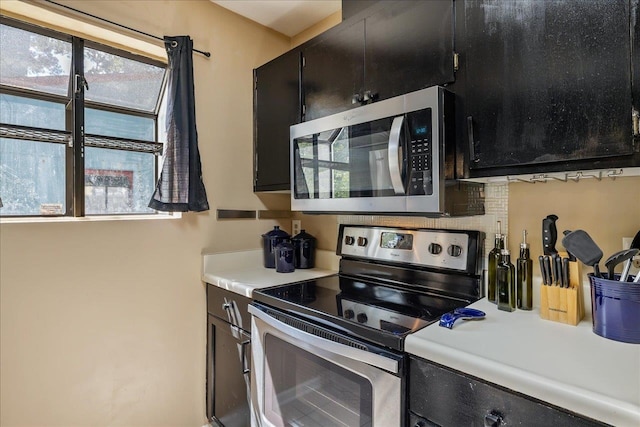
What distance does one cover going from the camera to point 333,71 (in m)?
1.66

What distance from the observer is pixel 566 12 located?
1.00 meters

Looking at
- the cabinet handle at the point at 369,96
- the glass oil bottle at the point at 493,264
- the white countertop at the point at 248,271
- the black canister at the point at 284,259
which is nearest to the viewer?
the glass oil bottle at the point at 493,264

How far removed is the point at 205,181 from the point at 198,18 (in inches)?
36.3

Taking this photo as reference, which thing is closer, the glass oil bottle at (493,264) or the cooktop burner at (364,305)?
the cooktop burner at (364,305)

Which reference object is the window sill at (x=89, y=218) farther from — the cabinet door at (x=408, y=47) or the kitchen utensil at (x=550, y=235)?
the kitchen utensil at (x=550, y=235)

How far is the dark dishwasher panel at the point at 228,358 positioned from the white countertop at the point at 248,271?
0.06 m

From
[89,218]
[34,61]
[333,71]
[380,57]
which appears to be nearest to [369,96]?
[380,57]

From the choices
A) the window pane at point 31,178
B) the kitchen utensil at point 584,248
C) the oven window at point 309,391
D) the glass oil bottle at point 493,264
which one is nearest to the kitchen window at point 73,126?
the window pane at point 31,178

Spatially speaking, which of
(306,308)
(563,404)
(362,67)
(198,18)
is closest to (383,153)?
(362,67)

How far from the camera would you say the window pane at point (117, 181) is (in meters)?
1.77

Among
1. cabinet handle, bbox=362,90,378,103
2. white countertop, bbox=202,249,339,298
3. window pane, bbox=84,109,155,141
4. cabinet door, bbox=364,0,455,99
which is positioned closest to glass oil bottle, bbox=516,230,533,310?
cabinet door, bbox=364,0,455,99

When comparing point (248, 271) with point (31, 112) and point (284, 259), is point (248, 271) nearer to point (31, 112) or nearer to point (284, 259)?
point (284, 259)

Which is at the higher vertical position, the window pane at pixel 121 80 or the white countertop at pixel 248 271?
the window pane at pixel 121 80

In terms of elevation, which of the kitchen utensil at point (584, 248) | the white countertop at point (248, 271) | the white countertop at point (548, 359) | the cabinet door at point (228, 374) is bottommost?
the cabinet door at point (228, 374)
